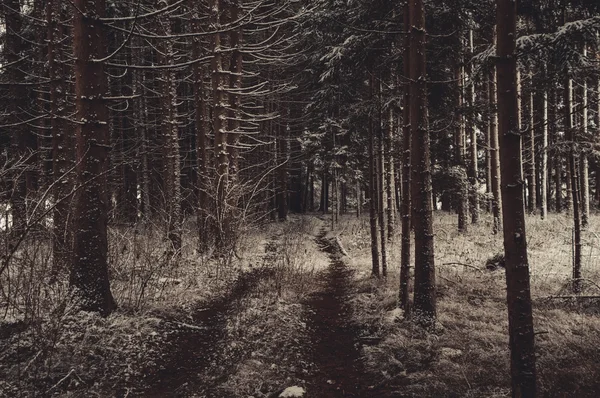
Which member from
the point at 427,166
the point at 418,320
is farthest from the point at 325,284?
the point at 427,166

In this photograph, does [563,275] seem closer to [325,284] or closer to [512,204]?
[325,284]

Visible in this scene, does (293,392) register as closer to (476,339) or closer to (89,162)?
(476,339)

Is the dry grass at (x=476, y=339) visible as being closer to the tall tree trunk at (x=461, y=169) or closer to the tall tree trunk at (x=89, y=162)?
the tall tree trunk at (x=461, y=169)

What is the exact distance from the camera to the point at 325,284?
1068cm

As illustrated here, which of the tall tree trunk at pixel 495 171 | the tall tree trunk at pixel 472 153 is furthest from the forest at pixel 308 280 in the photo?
the tall tree trunk at pixel 495 171

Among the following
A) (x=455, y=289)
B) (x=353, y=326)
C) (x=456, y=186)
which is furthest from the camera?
(x=456, y=186)

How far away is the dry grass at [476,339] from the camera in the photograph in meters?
4.64

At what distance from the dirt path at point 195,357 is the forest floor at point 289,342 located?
0.02m

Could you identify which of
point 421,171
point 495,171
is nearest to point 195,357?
point 421,171

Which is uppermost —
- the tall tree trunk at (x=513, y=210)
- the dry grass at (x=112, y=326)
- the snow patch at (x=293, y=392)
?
the tall tree trunk at (x=513, y=210)

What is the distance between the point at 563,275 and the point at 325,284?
584cm

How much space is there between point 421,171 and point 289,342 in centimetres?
365

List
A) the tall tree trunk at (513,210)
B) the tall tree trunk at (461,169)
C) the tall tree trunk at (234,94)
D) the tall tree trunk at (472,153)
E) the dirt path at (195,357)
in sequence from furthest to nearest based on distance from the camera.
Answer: the tall tree trunk at (234,94)
the tall tree trunk at (472,153)
the tall tree trunk at (461,169)
the dirt path at (195,357)
the tall tree trunk at (513,210)

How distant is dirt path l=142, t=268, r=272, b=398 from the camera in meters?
4.70
